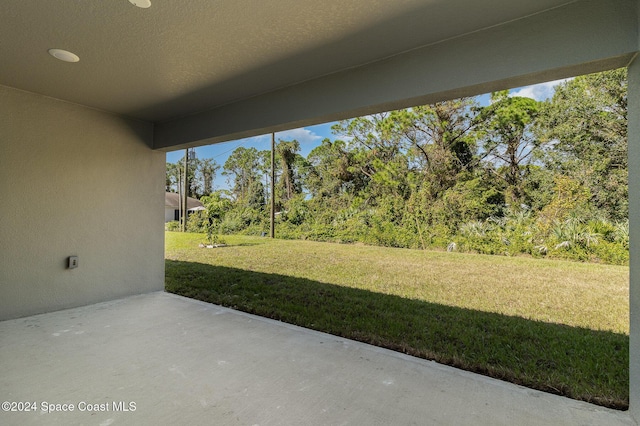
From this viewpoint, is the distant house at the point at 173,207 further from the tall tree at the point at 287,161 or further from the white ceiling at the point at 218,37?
the white ceiling at the point at 218,37

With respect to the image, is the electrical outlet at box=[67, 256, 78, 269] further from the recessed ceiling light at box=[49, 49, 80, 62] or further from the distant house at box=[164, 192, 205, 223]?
the distant house at box=[164, 192, 205, 223]

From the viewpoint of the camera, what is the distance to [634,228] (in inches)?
66.0

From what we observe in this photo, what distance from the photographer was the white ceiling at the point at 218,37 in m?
1.81

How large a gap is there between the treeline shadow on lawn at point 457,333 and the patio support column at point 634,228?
1.16 ft

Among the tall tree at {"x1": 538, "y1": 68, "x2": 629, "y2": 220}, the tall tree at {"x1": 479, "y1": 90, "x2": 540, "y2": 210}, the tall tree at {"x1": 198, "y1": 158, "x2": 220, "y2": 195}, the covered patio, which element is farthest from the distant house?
the tall tree at {"x1": 538, "y1": 68, "x2": 629, "y2": 220}

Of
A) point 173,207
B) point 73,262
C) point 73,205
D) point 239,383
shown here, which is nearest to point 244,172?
point 173,207

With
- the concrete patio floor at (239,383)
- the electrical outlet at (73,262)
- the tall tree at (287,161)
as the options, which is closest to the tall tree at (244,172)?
the tall tree at (287,161)

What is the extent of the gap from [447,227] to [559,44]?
6.93 meters

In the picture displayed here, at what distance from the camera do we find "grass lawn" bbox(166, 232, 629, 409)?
254 cm

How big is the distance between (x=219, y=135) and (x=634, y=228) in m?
3.58

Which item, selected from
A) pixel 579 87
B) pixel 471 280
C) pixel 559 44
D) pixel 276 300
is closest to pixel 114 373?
pixel 276 300

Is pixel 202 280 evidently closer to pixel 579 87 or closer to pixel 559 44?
pixel 559 44

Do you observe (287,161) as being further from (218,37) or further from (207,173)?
(218,37)

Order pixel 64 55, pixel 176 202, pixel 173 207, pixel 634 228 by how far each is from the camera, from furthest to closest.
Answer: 1. pixel 176 202
2. pixel 173 207
3. pixel 64 55
4. pixel 634 228
